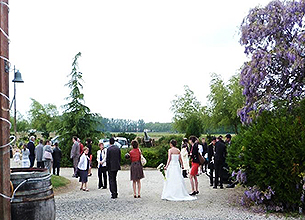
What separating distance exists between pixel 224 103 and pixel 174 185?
29056 mm

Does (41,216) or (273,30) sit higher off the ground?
(273,30)

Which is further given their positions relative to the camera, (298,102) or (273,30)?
(273,30)

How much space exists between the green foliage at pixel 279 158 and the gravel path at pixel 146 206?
2.25ft

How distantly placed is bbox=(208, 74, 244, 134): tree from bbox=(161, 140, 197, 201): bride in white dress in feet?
84.5

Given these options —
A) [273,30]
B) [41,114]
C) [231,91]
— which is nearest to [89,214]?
[273,30]

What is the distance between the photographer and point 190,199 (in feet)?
39.7

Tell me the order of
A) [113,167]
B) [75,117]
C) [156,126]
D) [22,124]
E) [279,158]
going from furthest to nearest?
[156,126] < [22,124] < [75,117] < [113,167] < [279,158]

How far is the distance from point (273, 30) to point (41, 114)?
192ft

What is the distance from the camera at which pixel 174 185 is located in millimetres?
12234

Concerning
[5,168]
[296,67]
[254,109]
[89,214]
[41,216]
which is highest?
[296,67]

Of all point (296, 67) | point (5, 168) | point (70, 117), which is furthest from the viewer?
point (70, 117)

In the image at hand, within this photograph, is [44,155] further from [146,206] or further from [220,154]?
[146,206]

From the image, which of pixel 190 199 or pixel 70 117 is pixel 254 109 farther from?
pixel 70 117

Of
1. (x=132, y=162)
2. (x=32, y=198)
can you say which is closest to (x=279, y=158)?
(x=132, y=162)
